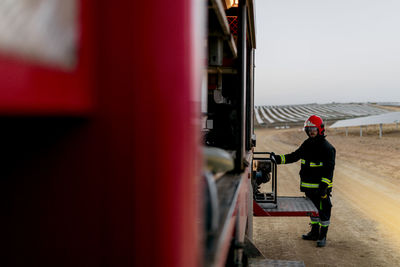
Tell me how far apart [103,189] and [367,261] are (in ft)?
17.8

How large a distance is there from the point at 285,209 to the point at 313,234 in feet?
3.53

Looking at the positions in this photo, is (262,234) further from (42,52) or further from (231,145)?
(42,52)

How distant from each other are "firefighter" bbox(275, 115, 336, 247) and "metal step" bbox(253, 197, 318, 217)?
9.5 inches

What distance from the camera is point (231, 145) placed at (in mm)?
3441

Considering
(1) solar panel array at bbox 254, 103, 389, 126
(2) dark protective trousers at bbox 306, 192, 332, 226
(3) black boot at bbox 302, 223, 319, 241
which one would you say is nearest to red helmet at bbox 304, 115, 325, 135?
(2) dark protective trousers at bbox 306, 192, 332, 226

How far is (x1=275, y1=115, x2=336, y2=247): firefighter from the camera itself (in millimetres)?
5855

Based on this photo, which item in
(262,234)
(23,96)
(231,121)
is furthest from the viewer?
(262,234)

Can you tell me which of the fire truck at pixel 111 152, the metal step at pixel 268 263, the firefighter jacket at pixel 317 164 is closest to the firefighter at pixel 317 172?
the firefighter jacket at pixel 317 164

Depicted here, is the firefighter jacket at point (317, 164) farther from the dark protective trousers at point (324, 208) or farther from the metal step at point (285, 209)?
the metal step at point (285, 209)

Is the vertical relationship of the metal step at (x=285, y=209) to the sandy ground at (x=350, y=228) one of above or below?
above

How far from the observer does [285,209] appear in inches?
215

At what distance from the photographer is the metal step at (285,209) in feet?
17.6

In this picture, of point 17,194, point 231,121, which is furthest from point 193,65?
point 231,121

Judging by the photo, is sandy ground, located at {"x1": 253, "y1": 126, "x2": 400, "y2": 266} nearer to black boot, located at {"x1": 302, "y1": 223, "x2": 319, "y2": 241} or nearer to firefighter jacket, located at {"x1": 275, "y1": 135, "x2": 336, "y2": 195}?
black boot, located at {"x1": 302, "y1": 223, "x2": 319, "y2": 241}
